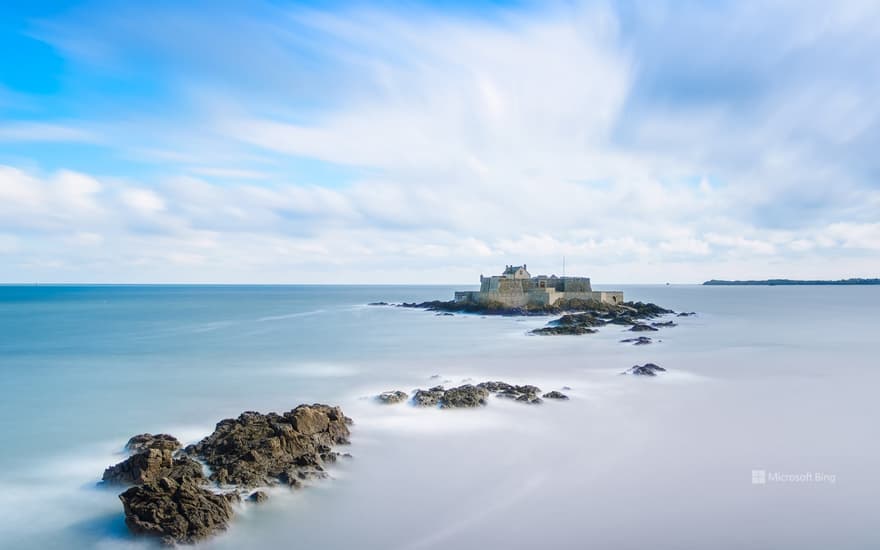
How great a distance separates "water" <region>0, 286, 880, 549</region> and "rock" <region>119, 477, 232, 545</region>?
0.24 meters

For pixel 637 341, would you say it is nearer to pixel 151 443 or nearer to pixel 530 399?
pixel 530 399

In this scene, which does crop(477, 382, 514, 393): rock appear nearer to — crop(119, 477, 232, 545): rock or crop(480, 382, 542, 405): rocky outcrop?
crop(480, 382, 542, 405): rocky outcrop

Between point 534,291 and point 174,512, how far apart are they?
3615 cm

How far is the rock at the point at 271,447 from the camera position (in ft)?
23.4

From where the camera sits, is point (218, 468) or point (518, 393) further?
point (518, 393)

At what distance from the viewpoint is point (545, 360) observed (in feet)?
59.6

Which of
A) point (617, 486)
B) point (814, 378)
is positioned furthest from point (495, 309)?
point (617, 486)

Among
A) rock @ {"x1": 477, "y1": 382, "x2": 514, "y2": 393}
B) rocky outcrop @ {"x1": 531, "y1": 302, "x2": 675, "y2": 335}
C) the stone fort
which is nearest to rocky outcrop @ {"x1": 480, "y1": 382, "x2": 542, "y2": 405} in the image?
rock @ {"x1": 477, "y1": 382, "x2": 514, "y2": 393}

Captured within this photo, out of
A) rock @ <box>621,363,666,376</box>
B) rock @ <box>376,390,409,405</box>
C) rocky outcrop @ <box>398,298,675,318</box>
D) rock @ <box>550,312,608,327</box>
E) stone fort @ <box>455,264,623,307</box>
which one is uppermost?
stone fort @ <box>455,264,623,307</box>

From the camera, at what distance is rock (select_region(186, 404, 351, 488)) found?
7133mm

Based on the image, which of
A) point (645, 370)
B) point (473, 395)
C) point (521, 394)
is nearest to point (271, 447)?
point (473, 395)

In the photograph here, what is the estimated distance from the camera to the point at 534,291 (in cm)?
4050

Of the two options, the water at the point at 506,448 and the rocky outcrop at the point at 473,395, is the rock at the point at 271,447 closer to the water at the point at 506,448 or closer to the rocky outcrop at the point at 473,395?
the water at the point at 506,448

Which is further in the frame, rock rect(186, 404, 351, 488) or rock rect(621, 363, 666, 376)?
rock rect(621, 363, 666, 376)
